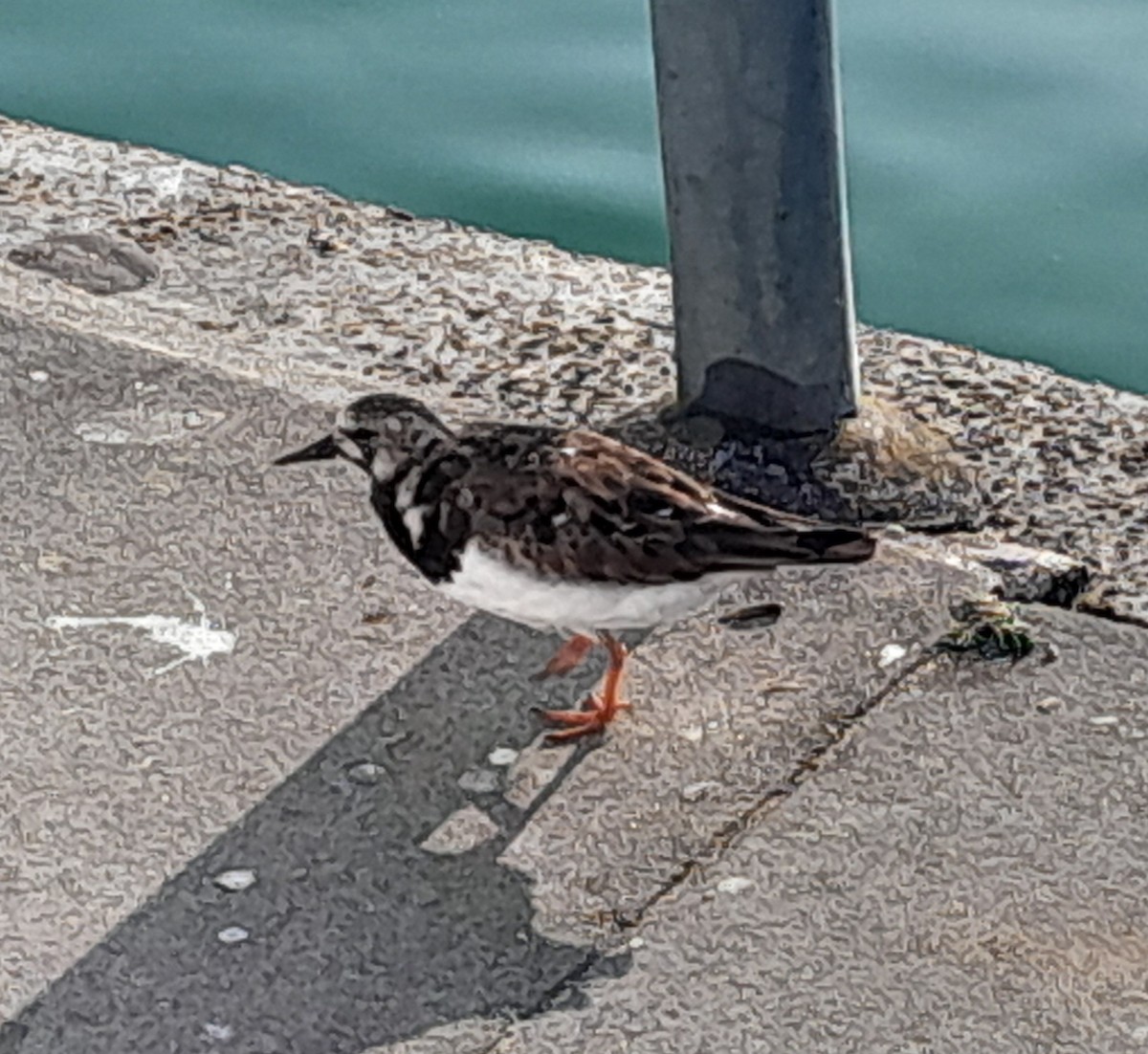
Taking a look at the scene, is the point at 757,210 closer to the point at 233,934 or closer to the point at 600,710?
the point at 600,710

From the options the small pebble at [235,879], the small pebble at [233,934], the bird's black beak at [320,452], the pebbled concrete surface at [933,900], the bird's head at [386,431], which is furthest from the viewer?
the bird's black beak at [320,452]

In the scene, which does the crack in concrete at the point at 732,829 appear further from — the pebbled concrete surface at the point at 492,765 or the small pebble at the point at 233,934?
the small pebble at the point at 233,934

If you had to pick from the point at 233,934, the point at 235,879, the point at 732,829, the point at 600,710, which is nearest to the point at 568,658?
the point at 600,710

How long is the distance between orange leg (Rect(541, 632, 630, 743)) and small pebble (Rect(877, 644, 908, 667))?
0.45 meters

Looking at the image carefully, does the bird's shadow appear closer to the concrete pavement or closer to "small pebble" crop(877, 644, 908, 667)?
the concrete pavement

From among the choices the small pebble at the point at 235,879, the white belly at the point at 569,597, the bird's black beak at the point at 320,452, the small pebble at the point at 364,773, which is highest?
the bird's black beak at the point at 320,452

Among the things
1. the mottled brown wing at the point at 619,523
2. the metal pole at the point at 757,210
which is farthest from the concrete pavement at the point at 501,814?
the metal pole at the point at 757,210

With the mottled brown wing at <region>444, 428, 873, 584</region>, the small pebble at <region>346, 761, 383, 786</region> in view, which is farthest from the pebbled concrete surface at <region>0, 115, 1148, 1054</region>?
the mottled brown wing at <region>444, 428, 873, 584</region>

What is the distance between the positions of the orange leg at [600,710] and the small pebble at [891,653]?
450 millimetres

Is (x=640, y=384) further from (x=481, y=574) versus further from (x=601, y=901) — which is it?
(x=601, y=901)

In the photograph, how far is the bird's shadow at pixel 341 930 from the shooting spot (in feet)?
11.3

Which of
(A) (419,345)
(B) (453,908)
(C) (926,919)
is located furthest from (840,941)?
(A) (419,345)

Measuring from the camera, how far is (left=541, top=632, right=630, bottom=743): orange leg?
4055 millimetres

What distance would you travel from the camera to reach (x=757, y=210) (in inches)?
180
